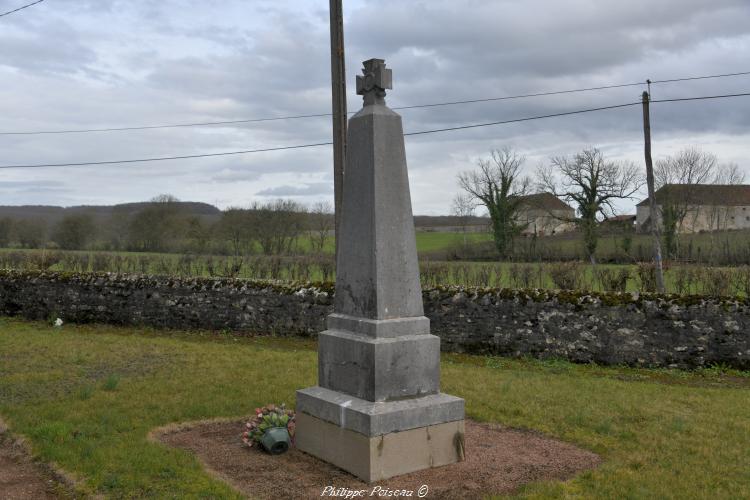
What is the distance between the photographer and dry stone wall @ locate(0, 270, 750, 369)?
35.9 ft

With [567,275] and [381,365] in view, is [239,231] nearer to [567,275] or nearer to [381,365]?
→ [567,275]

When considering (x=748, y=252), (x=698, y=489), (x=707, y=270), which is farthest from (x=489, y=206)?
(x=698, y=489)

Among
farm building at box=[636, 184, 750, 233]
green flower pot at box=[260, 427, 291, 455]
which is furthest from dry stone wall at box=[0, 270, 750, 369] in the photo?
farm building at box=[636, 184, 750, 233]

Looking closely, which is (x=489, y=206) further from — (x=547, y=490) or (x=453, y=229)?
(x=547, y=490)

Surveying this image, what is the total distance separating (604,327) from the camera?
11.4 metres

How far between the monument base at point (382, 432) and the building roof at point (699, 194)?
39.6 meters

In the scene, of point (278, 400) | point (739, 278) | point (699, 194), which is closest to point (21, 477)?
point (278, 400)

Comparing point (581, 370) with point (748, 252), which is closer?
point (581, 370)

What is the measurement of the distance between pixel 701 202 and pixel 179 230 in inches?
1480

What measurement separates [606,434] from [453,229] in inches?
2334

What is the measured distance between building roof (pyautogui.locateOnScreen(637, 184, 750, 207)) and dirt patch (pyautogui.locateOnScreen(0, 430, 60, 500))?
41221mm

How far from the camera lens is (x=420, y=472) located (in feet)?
18.1

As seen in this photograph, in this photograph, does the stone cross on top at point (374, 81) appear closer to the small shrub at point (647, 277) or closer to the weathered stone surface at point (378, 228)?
the weathered stone surface at point (378, 228)

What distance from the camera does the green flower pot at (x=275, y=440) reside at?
6.03 meters
